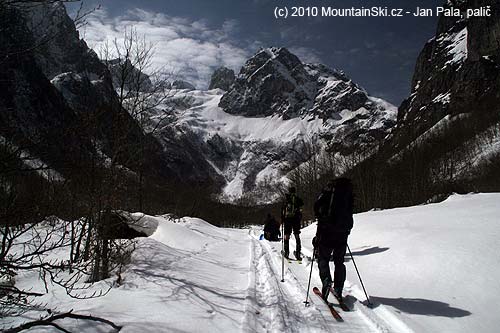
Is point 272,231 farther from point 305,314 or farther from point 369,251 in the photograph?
point 305,314

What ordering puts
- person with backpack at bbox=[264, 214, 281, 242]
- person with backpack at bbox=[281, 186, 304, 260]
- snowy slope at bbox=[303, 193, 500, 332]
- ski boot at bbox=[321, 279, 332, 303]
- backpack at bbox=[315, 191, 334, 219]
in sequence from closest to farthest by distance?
snowy slope at bbox=[303, 193, 500, 332]
ski boot at bbox=[321, 279, 332, 303]
backpack at bbox=[315, 191, 334, 219]
person with backpack at bbox=[281, 186, 304, 260]
person with backpack at bbox=[264, 214, 281, 242]

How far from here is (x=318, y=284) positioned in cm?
673

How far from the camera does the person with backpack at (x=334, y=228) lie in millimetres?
5570

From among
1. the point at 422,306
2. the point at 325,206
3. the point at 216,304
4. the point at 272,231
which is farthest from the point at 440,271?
the point at 272,231

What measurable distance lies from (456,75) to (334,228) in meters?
140

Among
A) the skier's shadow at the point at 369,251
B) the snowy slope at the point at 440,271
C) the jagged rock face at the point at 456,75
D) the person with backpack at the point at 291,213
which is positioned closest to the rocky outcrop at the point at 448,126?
the jagged rock face at the point at 456,75

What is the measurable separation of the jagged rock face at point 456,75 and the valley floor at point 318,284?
3165 inches

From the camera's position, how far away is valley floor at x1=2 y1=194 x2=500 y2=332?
439cm

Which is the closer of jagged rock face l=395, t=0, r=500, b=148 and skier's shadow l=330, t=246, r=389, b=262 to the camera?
skier's shadow l=330, t=246, r=389, b=262

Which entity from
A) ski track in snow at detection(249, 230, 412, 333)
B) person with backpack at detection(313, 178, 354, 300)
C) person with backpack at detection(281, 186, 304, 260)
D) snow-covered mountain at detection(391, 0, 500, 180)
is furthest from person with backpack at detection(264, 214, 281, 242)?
snow-covered mountain at detection(391, 0, 500, 180)

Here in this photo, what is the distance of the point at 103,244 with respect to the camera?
729 centimetres

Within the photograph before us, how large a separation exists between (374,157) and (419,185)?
6377mm

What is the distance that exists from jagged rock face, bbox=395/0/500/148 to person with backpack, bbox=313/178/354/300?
82.9m

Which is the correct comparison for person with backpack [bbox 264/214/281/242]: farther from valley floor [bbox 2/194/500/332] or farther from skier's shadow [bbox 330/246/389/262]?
valley floor [bbox 2/194/500/332]
